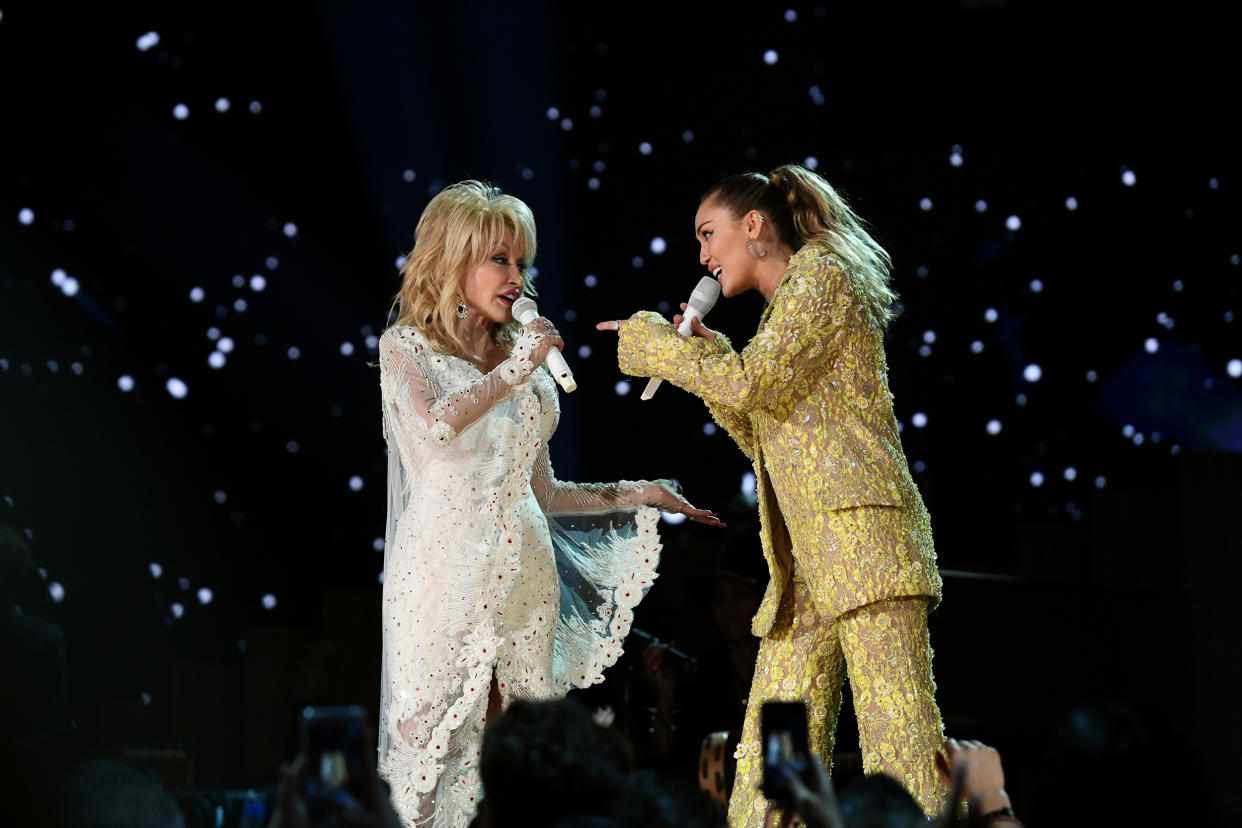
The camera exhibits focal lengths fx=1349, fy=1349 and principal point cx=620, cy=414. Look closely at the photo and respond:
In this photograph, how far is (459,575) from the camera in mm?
2723

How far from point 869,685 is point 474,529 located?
2.76 feet

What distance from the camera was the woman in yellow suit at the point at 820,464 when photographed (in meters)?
2.54

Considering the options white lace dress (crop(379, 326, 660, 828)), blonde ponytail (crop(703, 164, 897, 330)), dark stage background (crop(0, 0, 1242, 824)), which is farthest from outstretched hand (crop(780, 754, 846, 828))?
dark stage background (crop(0, 0, 1242, 824))

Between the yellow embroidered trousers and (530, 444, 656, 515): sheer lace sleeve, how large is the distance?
0.50m

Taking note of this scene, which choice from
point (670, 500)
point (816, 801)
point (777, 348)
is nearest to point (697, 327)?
point (777, 348)

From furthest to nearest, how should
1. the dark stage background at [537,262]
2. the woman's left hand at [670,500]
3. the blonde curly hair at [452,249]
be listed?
the dark stage background at [537,262]
the woman's left hand at [670,500]
the blonde curly hair at [452,249]

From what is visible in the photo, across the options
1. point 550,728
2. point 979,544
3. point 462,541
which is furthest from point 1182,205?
point 550,728

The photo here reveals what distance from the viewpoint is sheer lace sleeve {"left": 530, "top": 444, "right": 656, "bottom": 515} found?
3.05 metres

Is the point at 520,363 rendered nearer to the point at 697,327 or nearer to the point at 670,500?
the point at 697,327

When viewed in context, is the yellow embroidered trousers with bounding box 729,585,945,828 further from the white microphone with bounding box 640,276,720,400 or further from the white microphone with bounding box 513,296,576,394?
the white microphone with bounding box 513,296,576,394

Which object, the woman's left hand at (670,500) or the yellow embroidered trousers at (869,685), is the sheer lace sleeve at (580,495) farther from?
the yellow embroidered trousers at (869,685)

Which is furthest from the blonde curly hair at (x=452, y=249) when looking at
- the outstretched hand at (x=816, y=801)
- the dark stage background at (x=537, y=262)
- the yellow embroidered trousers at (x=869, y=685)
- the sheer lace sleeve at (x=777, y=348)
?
the dark stage background at (x=537, y=262)

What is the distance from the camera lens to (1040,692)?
14.0 feet

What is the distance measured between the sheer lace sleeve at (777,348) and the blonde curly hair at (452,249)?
1.55 feet
